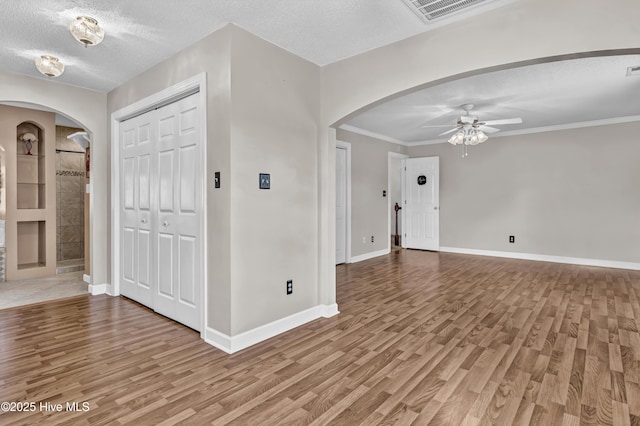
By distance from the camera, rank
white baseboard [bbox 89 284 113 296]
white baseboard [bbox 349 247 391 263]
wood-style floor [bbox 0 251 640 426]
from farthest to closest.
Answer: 1. white baseboard [bbox 349 247 391 263]
2. white baseboard [bbox 89 284 113 296]
3. wood-style floor [bbox 0 251 640 426]

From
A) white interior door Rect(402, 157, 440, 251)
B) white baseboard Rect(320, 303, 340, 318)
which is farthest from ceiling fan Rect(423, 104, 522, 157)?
white baseboard Rect(320, 303, 340, 318)

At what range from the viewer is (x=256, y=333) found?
2803 millimetres

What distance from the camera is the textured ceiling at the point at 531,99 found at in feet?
12.1

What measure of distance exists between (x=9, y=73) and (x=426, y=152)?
7354mm

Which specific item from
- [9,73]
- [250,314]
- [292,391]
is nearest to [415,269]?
[250,314]

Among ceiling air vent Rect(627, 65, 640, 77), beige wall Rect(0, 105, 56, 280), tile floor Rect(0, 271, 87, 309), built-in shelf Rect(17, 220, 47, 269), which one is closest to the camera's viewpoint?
ceiling air vent Rect(627, 65, 640, 77)

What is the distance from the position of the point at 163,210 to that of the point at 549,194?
6757 mm

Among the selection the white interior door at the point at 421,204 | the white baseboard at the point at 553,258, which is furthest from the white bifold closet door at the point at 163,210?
the white baseboard at the point at 553,258

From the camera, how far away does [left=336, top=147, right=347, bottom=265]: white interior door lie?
6258mm

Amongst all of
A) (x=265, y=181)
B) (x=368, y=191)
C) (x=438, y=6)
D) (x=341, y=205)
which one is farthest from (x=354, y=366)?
(x=368, y=191)

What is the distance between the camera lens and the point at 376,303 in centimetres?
389

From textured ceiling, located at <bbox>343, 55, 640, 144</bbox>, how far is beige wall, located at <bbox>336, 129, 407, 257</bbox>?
0.42 meters

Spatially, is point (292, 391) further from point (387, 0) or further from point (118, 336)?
point (387, 0)

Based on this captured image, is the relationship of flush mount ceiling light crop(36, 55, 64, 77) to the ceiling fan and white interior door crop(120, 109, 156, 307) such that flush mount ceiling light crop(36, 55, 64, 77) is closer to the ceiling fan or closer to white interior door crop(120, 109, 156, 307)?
white interior door crop(120, 109, 156, 307)
